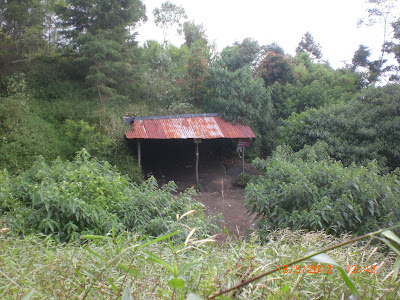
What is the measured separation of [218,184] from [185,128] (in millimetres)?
2340

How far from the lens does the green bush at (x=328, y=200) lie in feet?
11.4

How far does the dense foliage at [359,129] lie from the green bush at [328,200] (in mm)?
5121

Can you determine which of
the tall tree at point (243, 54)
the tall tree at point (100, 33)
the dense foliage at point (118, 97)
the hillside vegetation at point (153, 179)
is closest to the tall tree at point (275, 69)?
the hillside vegetation at point (153, 179)

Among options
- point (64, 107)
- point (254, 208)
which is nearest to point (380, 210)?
point (254, 208)

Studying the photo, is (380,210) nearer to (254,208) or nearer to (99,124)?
(254,208)

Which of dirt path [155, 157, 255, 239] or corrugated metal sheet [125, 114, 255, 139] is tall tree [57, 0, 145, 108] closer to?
corrugated metal sheet [125, 114, 255, 139]

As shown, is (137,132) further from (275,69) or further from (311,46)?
(311,46)

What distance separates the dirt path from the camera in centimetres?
752

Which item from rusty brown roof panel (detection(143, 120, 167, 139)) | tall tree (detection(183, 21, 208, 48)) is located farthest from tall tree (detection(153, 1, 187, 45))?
rusty brown roof panel (detection(143, 120, 167, 139))

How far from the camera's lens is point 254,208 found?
420cm

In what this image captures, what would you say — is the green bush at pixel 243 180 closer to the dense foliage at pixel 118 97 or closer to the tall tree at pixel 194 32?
the dense foliage at pixel 118 97

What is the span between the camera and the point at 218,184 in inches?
407

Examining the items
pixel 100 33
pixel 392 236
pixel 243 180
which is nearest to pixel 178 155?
pixel 243 180

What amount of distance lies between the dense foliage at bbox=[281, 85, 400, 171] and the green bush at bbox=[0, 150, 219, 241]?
266 inches
